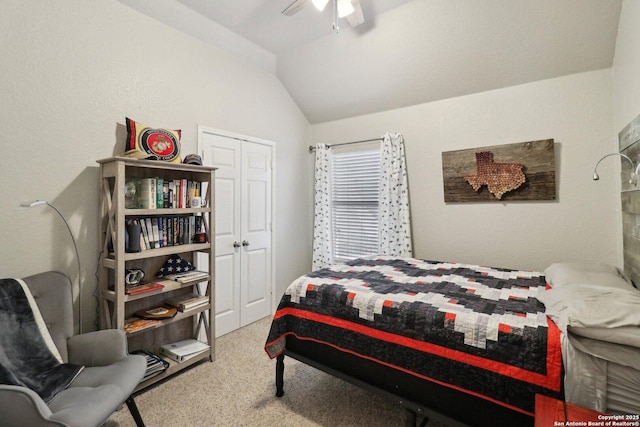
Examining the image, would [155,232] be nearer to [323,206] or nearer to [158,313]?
[158,313]

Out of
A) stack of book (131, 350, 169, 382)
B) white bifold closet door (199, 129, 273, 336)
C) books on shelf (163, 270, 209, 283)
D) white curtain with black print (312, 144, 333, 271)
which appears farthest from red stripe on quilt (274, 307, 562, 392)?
white curtain with black print (312, 144, 333, 271)

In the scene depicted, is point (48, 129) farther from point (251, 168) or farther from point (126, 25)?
point (251, 168)

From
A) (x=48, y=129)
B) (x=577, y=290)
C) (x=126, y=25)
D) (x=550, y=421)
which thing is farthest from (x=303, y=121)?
(x=550, y=421)

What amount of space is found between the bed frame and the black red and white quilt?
0.05 m

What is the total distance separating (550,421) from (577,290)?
0.79 m

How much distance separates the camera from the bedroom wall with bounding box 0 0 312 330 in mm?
1956

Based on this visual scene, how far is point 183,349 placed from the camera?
256 cm

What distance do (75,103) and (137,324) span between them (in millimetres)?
1684

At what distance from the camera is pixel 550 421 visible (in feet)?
3.49

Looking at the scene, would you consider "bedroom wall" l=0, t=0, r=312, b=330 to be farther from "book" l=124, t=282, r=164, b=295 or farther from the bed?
the bed

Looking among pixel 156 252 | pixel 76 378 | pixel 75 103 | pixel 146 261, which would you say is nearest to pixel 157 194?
pixel 156 252

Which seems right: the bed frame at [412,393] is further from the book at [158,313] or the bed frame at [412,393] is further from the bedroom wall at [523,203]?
the bedroom wall at [523,203]

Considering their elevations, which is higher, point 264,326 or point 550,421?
point 550,421

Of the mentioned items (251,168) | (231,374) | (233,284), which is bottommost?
(231,374)
